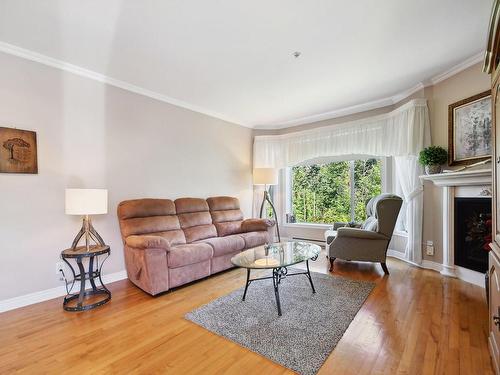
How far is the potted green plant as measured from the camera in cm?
315

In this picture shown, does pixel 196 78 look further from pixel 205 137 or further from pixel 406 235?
pixel 406 235

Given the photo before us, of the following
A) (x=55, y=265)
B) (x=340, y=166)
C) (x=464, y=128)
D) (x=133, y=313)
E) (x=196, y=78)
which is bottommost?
(x=133, y=313)

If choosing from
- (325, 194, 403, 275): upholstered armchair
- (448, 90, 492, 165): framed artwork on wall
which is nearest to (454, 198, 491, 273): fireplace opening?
(448, 90, 492, 165): framed artwork on wall

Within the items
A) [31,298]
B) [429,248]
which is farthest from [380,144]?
[31,298]

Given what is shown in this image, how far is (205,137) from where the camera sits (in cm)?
436

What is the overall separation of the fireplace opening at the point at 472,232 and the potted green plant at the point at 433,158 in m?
0.46

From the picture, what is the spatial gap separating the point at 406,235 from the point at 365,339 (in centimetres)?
255

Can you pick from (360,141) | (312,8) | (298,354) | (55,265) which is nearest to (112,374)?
(298,354)

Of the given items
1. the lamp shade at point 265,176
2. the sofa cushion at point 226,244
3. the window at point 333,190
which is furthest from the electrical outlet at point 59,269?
the window at point 333,190

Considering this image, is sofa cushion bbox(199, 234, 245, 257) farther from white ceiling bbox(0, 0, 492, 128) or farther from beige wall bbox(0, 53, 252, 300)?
white ceiling bbox(0, 0, 492, 128)

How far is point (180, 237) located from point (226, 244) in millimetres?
634

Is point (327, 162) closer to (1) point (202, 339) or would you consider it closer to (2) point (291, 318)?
(2) point (291, 318)

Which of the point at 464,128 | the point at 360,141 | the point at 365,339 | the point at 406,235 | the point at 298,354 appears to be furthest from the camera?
the point at 360,141

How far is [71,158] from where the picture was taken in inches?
→ 111
